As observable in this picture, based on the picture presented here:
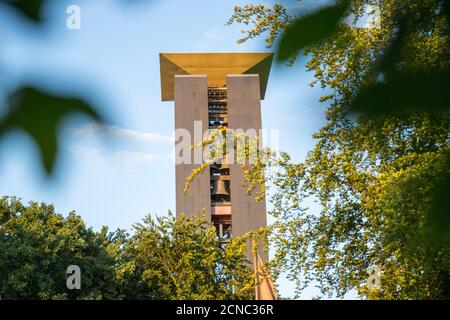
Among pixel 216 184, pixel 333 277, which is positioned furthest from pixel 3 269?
pixel 216 184

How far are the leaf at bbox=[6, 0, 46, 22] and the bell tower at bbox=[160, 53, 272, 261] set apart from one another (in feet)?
127

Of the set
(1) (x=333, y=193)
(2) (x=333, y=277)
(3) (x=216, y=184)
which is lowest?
(2) (x=333, y=277)

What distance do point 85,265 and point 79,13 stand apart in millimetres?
21083

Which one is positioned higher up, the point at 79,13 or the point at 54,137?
the point at 79,13

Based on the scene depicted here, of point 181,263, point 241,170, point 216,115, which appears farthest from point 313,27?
point 216,115

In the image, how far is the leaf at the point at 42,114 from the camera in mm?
581

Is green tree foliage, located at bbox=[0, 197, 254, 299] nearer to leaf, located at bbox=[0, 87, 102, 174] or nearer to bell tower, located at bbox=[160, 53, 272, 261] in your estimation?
bell tower, located at bbox=[160, 53, 272, 261]

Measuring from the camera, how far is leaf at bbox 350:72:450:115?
0.67m

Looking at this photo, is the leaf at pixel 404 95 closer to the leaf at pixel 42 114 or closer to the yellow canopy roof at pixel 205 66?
the leaf at pixel 42 114

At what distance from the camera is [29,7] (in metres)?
0.63

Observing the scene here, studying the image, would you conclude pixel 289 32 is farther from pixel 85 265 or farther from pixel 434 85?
pixel 85 265

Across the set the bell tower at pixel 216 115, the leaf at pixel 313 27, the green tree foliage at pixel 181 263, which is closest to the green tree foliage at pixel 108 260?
the green tree foliage at pixel 181 263

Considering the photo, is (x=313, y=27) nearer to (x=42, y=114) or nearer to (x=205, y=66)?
(x=42, y=114)

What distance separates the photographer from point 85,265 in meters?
20.9
